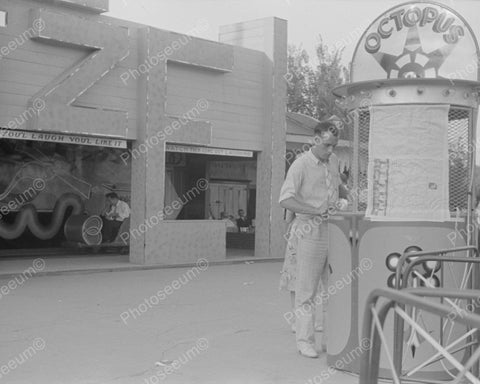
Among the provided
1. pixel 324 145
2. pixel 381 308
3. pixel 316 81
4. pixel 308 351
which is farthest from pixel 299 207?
pixel 316 81

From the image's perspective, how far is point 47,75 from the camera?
12883 mm

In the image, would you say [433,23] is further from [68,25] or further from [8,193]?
[8,193]

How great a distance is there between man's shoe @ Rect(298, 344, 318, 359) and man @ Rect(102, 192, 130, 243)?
1128 centimetres

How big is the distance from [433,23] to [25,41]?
843 cm

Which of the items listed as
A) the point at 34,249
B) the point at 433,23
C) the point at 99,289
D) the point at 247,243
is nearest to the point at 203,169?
the point at 247,243

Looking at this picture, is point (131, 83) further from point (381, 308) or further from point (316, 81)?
point (316, 81)

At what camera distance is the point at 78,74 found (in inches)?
511

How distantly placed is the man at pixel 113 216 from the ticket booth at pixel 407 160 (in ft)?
38.5

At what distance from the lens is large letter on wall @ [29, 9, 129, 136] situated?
494 inches

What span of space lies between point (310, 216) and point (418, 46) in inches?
66.5

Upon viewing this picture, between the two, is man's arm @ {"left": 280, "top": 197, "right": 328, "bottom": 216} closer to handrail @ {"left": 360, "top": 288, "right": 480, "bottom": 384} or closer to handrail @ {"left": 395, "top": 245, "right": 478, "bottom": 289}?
handrail @ {"left": 395, "top": 245, "right": 478, "bottom": 289}

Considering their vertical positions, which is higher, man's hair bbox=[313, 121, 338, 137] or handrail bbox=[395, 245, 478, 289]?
man's hair bbox=[313, 121, 338, 137]

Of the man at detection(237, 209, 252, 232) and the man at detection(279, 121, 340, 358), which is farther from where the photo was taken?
the man at detection(237, 209, 252, 232)

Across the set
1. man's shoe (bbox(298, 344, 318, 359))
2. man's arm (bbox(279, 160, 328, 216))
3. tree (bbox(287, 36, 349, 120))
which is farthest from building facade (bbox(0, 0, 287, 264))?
tree (bbox(287, 36, 349, 120))
